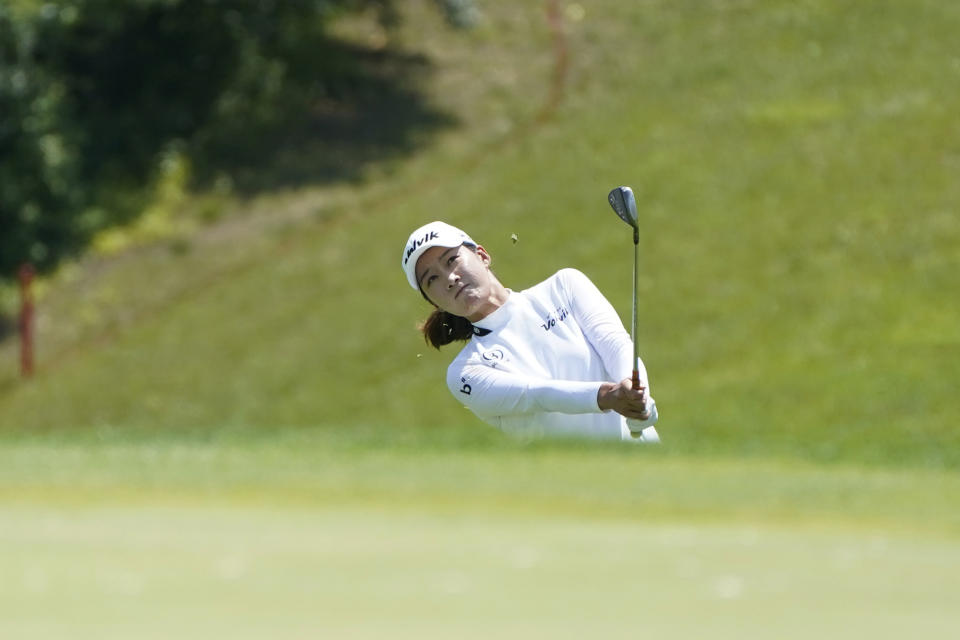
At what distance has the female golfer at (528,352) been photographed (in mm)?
5215

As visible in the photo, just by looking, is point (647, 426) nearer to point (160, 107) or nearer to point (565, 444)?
point (565, 444)

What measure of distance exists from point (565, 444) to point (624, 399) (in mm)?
918

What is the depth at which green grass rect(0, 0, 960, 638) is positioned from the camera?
1970cm

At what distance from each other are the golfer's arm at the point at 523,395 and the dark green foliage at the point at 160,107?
44721 mm

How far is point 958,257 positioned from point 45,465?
32.7 m

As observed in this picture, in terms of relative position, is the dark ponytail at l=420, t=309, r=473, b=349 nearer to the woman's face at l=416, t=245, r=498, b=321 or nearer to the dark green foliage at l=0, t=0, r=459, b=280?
the woman's face at l=416, t=245, r=498, b=321

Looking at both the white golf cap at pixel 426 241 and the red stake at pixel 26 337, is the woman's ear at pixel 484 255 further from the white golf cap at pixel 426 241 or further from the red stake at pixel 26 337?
the red stake at pixel 26 337

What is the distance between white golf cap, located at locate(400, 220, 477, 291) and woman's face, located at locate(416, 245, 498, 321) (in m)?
0.02

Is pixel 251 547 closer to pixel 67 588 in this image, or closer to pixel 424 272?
pixel 67 588

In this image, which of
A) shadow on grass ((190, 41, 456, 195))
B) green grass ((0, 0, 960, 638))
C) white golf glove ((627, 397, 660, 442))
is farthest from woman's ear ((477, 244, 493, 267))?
shadow on grass ((190, 41, 456, 195))

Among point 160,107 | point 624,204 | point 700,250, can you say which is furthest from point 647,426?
point 160,107

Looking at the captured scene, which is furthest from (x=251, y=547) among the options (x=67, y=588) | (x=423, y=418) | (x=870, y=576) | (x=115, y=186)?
(x=115, y=186)

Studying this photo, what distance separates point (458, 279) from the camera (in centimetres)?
530

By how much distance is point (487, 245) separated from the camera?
18.1 feet
